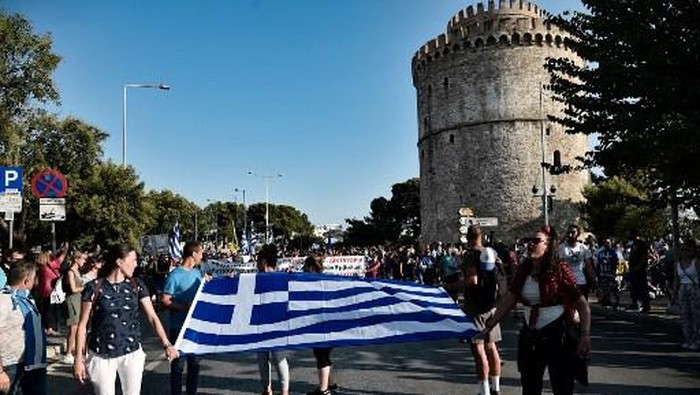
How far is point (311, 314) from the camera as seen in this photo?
20.0ft

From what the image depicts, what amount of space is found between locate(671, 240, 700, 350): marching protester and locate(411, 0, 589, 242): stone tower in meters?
38.2

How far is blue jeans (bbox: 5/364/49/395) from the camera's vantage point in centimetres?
518

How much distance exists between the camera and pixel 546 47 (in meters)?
49.2

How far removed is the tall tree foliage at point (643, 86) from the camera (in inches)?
438

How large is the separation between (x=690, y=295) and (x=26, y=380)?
925 centimetres

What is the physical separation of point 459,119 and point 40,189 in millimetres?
39765

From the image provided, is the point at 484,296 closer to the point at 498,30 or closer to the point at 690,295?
the point at 690,295

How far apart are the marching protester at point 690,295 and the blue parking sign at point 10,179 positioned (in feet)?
36.8

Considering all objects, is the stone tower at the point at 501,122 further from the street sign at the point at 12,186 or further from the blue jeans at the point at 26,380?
the blue jeans at the point at 26,380

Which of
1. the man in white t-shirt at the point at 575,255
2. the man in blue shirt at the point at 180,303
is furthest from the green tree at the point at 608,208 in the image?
the man in blue shirt at the point at 180,303

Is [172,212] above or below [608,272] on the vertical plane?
above

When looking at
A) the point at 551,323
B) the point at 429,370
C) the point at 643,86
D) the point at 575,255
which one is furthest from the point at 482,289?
the point at 643,86

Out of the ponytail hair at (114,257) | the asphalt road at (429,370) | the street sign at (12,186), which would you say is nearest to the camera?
the ponytail hair at (114,257)

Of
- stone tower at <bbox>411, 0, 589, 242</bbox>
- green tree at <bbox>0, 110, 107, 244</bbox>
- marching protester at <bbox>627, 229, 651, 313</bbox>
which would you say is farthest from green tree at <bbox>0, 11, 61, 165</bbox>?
stone tower at <bbox>411, 0, 589, 242</bbox>
